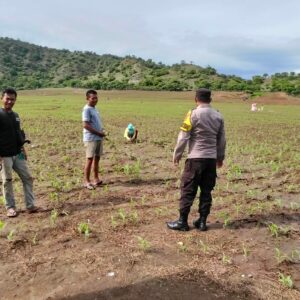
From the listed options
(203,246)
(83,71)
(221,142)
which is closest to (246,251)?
(203,246)

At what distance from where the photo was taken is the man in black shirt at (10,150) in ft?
19.7

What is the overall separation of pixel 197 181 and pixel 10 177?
106 inches

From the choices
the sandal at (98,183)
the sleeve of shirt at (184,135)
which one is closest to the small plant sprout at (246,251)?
the sleeve of shirt at (184,135)

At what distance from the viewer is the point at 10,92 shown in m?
6.02

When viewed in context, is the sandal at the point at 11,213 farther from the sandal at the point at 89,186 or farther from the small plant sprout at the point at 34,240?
the sandal at the point at 89,186

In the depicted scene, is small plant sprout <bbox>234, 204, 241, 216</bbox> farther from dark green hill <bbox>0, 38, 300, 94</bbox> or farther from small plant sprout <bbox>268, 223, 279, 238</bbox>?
dark green hill <bbox>0, 38, 300, 94</bbox>

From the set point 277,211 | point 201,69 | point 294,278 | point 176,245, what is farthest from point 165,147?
point 201,69

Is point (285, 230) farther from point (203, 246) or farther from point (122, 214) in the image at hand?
point (122, 214)

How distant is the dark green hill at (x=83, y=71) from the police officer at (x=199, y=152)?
7776 cm

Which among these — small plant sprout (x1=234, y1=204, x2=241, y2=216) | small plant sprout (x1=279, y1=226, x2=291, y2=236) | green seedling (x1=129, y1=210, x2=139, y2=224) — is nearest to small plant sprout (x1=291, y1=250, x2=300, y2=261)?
small plant sprout (x1=279, y1=226, x2=291, y2=236)

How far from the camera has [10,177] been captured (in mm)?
6145

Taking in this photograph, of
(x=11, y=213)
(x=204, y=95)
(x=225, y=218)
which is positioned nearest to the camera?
(x=204, y=95)

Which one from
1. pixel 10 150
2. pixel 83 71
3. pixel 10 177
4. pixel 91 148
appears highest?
pixel 83 71

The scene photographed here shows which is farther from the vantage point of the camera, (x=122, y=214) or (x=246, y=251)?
(x=122, y=214)
